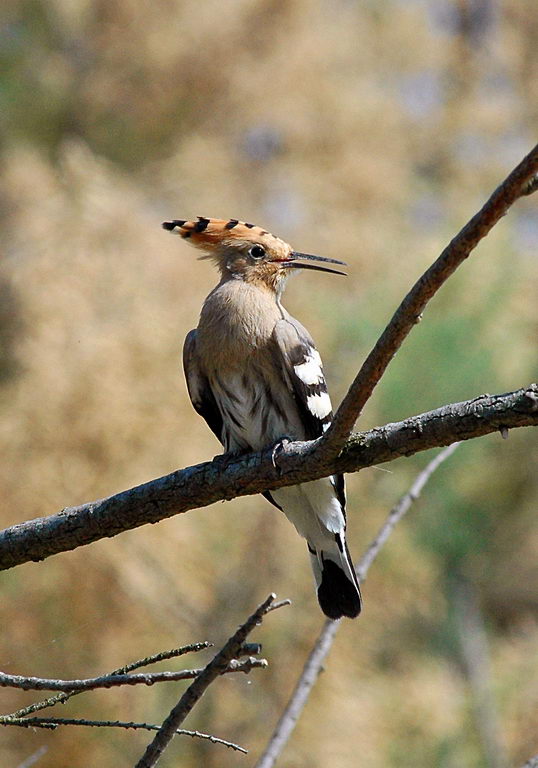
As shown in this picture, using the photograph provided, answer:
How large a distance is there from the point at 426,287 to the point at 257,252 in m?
1.22

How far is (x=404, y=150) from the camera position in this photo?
6.05 m

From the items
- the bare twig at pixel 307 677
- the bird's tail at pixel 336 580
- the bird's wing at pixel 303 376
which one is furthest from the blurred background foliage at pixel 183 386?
the bare twig at pixel 307 677

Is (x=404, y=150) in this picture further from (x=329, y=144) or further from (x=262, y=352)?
(x=262, y=352)

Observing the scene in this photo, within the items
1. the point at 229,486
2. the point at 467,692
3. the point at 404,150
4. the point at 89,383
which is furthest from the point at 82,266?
the point at 404,150

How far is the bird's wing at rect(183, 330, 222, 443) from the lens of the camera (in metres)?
2.09

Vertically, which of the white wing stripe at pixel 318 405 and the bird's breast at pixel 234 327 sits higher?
the bird's breast at pixel 234 327

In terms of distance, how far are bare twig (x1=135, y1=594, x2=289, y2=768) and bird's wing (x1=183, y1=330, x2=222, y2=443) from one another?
1.14m

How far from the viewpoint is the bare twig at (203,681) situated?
3.15 feet

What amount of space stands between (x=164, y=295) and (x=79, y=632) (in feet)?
3.88

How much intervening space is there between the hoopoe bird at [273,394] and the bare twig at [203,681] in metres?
0.90

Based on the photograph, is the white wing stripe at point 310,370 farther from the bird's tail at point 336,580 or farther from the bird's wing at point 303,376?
Answer: the bird's tail at point 336,580

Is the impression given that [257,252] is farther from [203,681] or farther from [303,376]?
[203,681]

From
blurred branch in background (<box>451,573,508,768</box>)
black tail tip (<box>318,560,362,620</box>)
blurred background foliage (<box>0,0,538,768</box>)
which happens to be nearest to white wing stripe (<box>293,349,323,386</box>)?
black tail tip (<box>318,560,362,620</box>)

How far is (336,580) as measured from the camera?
77.4 inches
